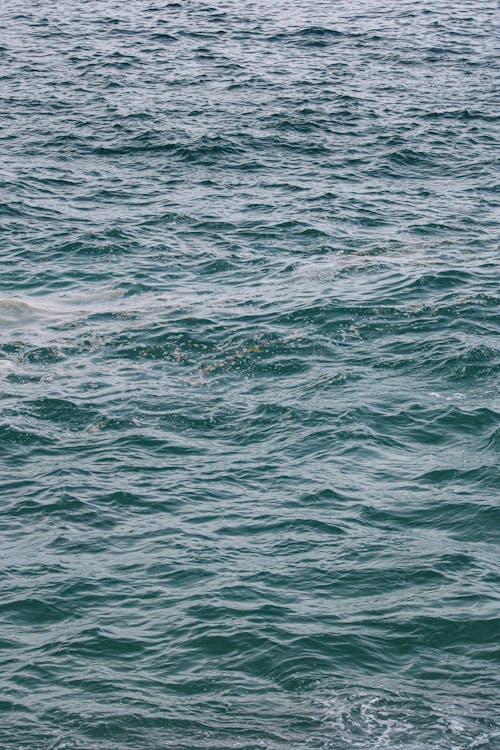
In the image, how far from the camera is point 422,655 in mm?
18969

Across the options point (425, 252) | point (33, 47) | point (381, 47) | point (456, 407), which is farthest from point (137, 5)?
point (456, 407)

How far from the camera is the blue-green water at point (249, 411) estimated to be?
18.4 meters

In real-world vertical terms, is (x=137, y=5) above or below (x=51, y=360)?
above

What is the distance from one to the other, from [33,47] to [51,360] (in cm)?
3674

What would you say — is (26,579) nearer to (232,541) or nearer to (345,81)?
(232,541)

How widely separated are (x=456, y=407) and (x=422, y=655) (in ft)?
31.0

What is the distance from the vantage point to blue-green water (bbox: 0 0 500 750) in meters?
18.4

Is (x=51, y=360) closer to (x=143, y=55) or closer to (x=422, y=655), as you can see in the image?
(x=422, y=655)

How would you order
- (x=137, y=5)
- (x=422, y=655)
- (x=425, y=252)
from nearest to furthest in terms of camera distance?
(x=422, y=655), (x=425, y=252), (x=137, y=5)

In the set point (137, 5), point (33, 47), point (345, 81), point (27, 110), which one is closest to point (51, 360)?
point (27, 110)

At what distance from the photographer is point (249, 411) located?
1075 inches

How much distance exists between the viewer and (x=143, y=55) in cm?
5950

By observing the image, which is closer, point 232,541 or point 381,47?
point 232,541

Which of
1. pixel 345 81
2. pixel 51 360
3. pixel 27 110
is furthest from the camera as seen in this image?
pixel 345 81
